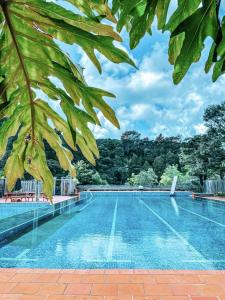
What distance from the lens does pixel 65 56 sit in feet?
3.23

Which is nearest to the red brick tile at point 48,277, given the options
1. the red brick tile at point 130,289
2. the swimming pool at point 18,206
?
the red brick tile at point 130,289

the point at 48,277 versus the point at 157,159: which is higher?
the point at 157,159

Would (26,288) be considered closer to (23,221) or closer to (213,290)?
(213,290)

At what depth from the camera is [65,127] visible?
1076 mm

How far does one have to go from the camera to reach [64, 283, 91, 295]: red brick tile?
11.2 ft

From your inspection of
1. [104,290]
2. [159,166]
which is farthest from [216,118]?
[104,290]

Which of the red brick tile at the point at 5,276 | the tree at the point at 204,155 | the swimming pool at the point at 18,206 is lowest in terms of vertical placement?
the red brick tile at the point at 5,276

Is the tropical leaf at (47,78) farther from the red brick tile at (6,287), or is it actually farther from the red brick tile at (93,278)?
the red brick tile at (93,278)

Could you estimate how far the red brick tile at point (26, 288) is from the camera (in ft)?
11.3

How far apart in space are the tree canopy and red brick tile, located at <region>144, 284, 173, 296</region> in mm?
2651

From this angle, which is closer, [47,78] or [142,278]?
[47,78]

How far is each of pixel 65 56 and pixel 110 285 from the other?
10.3 ft

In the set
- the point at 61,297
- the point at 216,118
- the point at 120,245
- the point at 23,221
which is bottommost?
the point at 120,245

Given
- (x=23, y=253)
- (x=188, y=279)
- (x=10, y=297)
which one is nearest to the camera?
(x=10, y=297)
